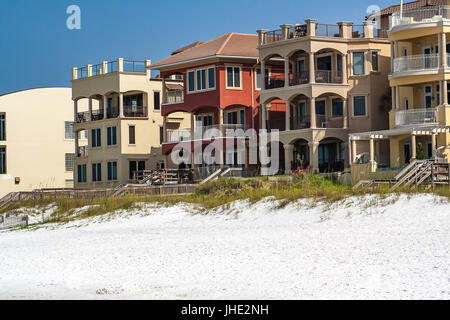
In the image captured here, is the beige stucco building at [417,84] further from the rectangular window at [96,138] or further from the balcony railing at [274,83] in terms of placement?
the rectangular window at [96,138]

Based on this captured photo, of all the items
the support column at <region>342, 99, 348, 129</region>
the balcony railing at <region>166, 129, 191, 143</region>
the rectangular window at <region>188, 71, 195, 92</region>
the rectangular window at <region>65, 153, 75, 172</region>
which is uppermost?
the rectangular window at <region>188, 71, 195, 92</region>

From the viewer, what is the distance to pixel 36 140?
241 feet

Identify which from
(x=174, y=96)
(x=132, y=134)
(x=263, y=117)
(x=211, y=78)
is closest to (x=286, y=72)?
(x=263, y=117)

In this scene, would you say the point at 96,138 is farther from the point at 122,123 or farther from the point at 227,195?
the point at 227,195


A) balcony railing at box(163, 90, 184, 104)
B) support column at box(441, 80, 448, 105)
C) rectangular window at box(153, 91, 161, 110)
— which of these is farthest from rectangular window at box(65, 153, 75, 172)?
support column at box(441, 80, 448, 105)

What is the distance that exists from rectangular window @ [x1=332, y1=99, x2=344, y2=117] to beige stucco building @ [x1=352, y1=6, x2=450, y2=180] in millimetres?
4326

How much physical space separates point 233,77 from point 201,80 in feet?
7.97

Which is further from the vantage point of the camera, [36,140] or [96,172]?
[36,140]

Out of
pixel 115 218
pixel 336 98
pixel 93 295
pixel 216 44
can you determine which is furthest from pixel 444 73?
pixel 93 295

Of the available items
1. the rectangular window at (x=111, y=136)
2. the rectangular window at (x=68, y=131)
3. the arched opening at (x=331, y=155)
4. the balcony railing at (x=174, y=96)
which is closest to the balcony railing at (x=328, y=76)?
the arched opening at (x=331, y=155)

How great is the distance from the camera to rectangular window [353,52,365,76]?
54.0m

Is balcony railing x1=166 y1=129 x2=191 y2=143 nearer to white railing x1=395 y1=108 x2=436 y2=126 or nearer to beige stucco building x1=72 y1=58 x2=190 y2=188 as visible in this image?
beige stucco building x1=72 y1=58 x2=190 y2=188

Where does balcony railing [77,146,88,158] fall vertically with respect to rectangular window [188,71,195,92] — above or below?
below
